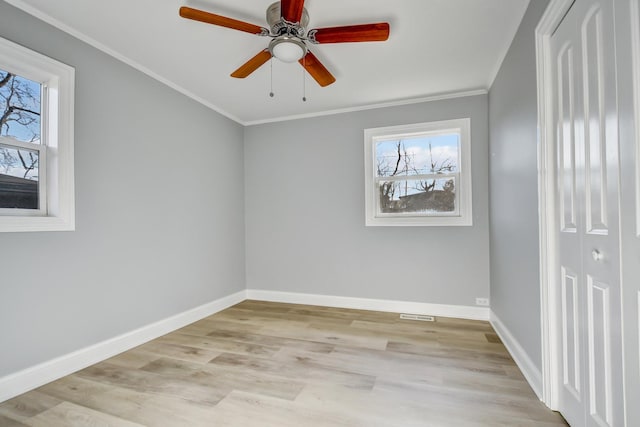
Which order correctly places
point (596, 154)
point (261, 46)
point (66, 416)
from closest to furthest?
point (596, 154), point (66, 416), point (261, 46)

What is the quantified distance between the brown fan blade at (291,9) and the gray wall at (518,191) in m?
1.42

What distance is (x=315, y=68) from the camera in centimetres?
224

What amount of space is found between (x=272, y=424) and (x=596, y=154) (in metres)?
2.06

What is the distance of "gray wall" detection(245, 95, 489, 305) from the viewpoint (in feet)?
10.7

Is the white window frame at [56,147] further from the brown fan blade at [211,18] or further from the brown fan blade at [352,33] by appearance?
the brown fan blade at [352,33]

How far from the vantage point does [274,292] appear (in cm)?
403

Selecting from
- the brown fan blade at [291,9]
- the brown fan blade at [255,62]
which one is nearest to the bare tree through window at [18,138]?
the brown fan blade at [255,62]

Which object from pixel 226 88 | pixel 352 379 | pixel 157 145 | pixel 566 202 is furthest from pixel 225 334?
pixel 566 202

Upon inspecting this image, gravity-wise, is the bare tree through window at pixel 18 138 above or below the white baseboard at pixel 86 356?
above

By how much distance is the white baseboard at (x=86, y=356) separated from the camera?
72.7 inches

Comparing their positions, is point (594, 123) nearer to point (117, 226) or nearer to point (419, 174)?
point (419, 174)

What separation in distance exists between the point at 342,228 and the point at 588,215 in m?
2.60

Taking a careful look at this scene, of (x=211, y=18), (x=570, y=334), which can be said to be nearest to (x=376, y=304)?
(x=570, y=334)

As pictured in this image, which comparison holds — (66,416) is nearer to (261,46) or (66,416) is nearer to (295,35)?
(295,35)
